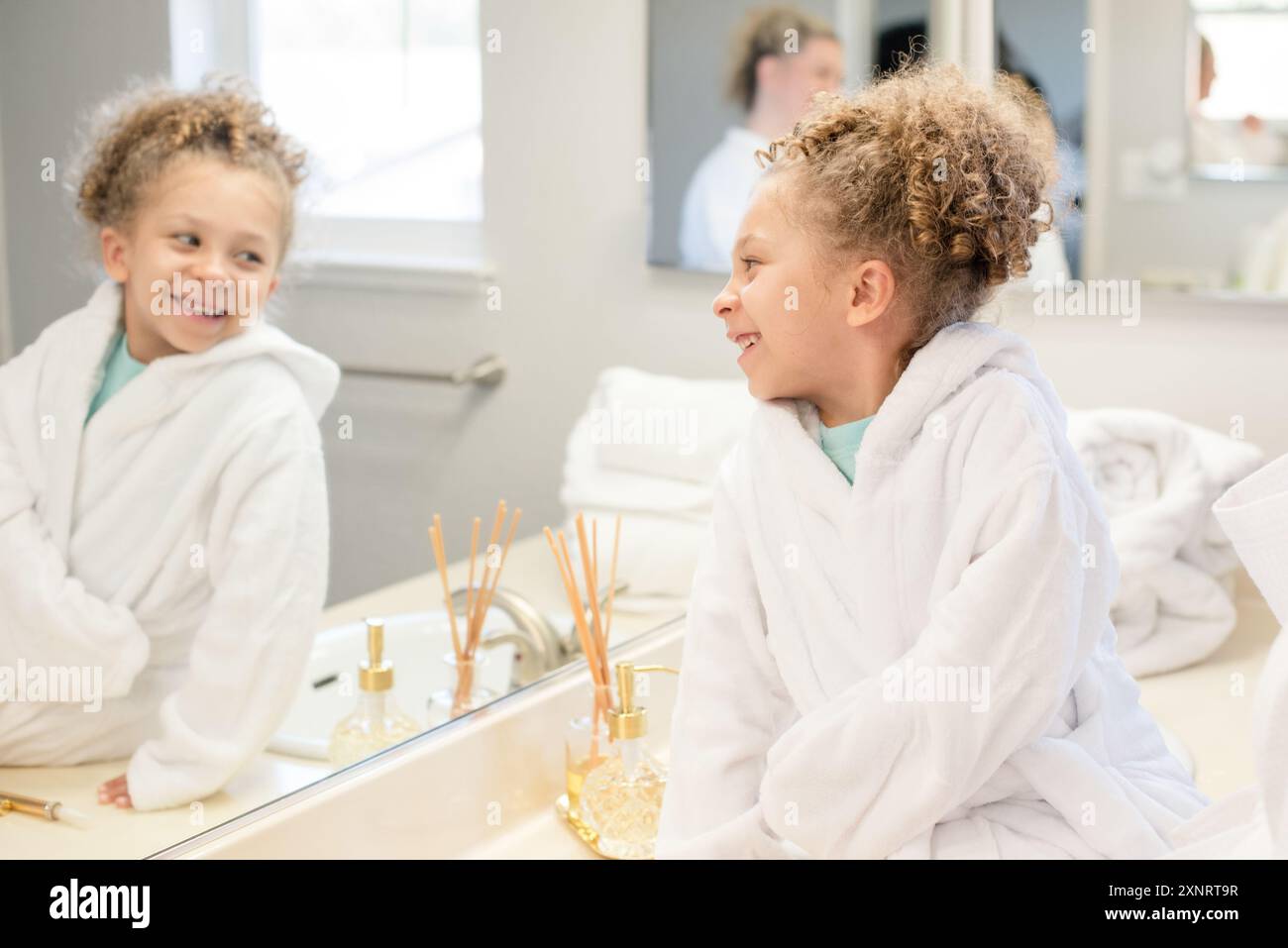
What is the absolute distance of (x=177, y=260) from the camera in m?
1.10

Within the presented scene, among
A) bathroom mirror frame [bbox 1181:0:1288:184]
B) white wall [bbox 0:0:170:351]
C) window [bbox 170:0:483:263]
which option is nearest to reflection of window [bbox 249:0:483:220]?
window [bbox 170:0:483:263]

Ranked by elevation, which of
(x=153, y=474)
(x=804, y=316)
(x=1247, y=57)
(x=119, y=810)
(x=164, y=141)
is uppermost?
(x=1247, y=57)

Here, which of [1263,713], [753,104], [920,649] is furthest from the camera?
[753,104]

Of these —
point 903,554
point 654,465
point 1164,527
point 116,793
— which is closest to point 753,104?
point 654,465

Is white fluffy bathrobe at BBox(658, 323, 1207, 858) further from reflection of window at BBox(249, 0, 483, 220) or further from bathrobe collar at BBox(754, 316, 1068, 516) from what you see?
reflection of window at BBox(249, 0, 483, 220)

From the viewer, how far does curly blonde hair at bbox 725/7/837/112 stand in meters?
1.77

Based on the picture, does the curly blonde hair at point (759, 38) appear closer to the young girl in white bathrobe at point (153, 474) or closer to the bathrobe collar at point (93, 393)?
the young girl in white bathrobe at point (153, 474)

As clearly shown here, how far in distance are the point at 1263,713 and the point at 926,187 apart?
0.40m

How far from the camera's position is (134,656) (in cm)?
111

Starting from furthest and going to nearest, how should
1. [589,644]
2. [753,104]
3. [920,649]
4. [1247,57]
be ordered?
1. [1247,57]
2. [753,104]
3. [589,644]
4. [920,649]

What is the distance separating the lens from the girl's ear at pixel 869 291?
1031 millimetres

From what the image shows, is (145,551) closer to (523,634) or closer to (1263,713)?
(523,634)
